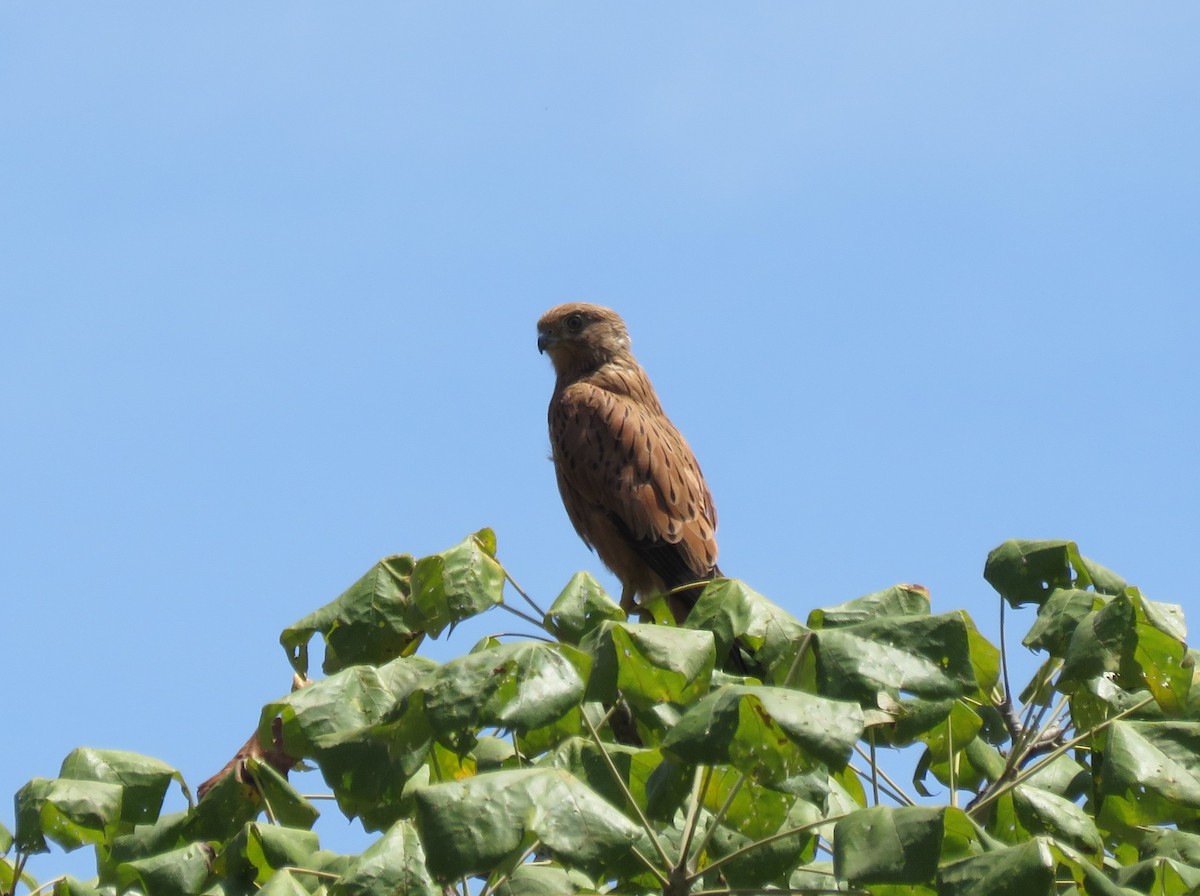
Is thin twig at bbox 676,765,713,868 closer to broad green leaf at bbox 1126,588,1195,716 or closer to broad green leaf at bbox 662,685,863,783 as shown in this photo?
broad green leaf at bbox 662,685,863,783

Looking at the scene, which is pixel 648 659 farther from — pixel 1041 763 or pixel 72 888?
pixel 72 888

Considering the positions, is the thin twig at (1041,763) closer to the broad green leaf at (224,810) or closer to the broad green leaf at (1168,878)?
the broad green leaf at (1168,878)

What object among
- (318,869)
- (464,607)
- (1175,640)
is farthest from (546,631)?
(1175,640)

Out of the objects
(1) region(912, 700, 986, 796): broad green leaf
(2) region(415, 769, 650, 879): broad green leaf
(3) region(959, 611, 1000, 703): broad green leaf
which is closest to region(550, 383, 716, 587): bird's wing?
(1) region(912, 700, 986, 796): broad green leaf

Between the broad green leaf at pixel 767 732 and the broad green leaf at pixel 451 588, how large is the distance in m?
0.97

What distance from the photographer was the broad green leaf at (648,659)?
7.43 ft

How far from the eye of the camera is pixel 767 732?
6.88 ft

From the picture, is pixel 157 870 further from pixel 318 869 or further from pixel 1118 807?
pixel 1118 807

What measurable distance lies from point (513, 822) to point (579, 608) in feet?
3.23

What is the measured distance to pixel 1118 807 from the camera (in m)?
2.69

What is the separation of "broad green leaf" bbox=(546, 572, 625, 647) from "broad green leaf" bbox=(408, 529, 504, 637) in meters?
0.14

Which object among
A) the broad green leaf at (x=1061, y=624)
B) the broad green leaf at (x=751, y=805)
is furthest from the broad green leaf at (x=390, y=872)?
the broad green leaf at (x=1061, y=624)

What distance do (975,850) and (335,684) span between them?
1084 mm

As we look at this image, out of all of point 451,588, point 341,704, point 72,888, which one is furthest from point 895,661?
point 72,888
